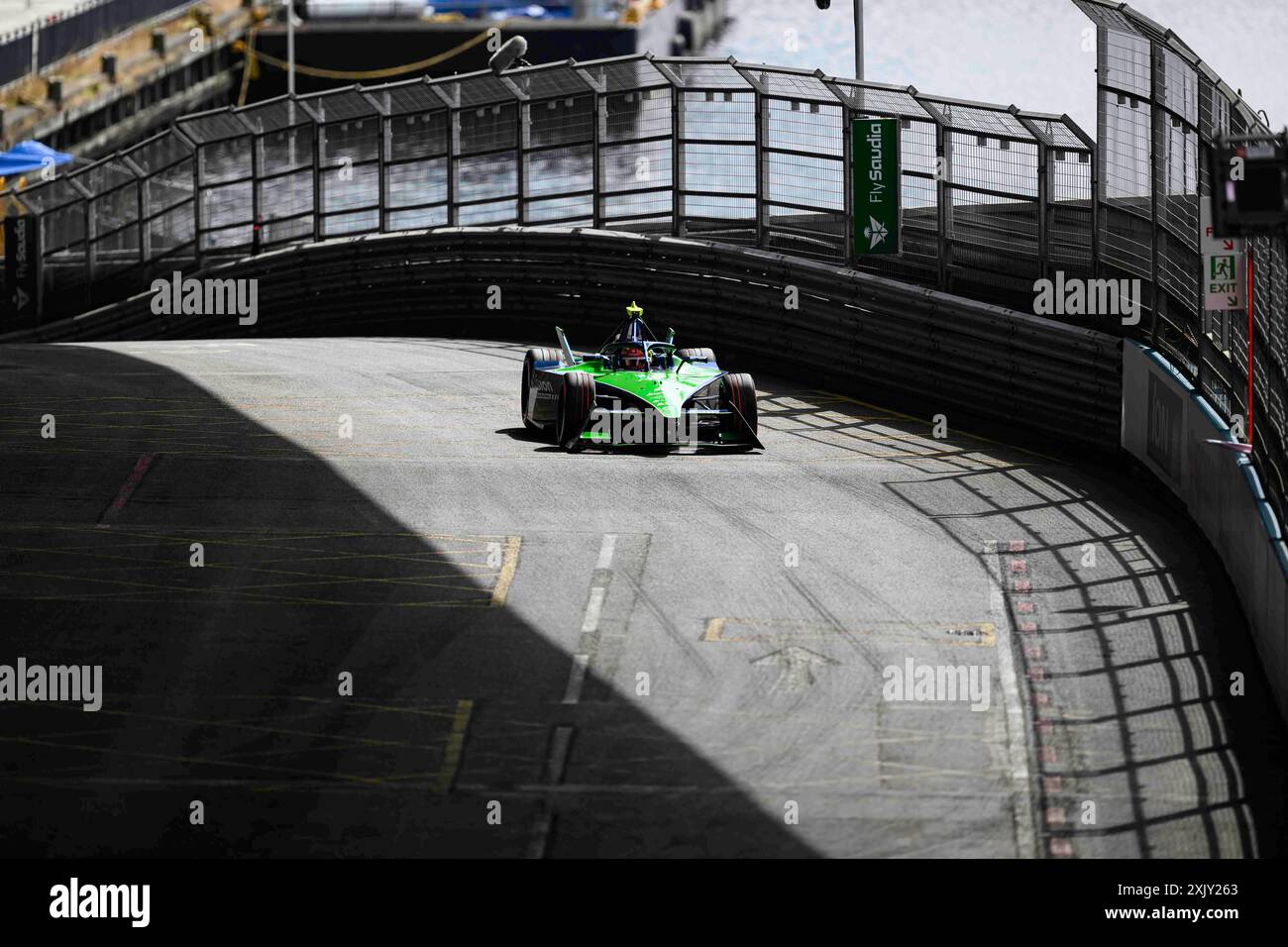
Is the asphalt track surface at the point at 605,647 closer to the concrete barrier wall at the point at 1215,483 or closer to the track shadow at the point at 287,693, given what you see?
the track shadow at the point at 287,693

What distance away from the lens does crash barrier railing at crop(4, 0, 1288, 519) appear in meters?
17.0

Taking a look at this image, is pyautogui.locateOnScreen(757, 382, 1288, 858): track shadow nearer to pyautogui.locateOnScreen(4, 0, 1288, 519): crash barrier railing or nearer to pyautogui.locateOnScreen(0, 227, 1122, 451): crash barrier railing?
pyautogui.locateOnScreen(0, 227, 1122, 451): crash barrier railing

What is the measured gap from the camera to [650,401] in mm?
18547

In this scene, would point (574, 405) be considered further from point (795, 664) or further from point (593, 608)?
point (795, 664)

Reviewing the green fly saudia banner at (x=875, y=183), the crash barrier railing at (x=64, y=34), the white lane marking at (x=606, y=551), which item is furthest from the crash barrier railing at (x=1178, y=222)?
the crash barrier railing at (x=64, y=34)

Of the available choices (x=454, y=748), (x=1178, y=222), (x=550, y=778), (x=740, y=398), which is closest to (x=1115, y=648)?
(x=550, y=778)

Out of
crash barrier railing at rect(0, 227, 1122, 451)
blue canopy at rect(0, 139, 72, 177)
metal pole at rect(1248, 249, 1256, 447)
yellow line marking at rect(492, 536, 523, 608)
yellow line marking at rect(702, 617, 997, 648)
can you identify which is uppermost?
blue canopy at rect(0, 139, 72, 177)

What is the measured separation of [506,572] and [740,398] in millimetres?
4370

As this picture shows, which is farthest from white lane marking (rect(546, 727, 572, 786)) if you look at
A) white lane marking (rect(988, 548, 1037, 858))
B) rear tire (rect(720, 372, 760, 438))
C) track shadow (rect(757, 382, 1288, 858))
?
rear tire (rect(720, 372, 760, 438))

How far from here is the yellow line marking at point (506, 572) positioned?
1449cm

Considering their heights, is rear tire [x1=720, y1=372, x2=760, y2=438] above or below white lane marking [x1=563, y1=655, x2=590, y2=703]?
above

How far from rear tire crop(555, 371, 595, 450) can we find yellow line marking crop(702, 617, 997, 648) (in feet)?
16.1

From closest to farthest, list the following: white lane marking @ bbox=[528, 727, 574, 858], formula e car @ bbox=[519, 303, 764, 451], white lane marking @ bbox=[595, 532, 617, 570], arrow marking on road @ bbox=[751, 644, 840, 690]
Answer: white lane marking @ bbox=[528, 727, 574, 858] → arrow marking on road @ bbox=[751, 644, 840, 690] → white lane marking @ bbox=[595, 532, 617, 570] → formula e car @ bbox=[519, 303, 764, 451]
